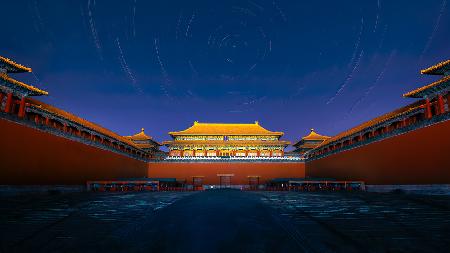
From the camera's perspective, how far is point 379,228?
5.60m

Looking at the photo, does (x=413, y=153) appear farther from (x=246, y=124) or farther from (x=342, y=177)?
(x=246, y=124)

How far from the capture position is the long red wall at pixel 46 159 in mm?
12273

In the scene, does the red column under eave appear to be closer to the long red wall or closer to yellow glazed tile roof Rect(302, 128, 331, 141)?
yellow glazed tile roof Rect(302, 128, 331, 141)

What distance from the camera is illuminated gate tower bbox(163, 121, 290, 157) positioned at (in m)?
32.1

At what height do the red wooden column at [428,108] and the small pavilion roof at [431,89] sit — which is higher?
the small pavilion roof at [431,89]

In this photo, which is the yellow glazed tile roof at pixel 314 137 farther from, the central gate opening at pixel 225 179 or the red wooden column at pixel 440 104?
the red wooden column at pixel 440 104

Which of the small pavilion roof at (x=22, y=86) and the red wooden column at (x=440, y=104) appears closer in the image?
the red wooden column at (x=440, y=104)

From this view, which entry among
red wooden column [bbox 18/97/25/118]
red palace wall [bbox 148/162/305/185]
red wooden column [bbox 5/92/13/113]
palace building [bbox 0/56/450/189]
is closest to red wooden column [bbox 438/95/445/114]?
palace building [bbox 0/56/450/189]

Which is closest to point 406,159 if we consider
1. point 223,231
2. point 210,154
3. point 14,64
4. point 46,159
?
point 223,231

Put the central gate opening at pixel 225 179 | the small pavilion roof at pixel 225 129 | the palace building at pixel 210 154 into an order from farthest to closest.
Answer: the small pavilion roof at pixel 225 129, the central gate opening at pixel 225 179, the palace building at pixel 210 154

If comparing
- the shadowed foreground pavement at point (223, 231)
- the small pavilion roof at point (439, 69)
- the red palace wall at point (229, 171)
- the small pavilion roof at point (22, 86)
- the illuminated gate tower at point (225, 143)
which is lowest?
the shadowed foreground pavement at point (223, 231)

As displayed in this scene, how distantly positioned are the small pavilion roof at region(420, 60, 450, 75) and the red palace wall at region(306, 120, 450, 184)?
13.1 ft

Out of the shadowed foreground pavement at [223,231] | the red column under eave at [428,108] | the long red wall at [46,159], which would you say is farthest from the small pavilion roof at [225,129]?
the shadowed foreground pavement at [223,231]

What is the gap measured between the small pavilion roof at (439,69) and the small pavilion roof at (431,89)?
0.92 metres
